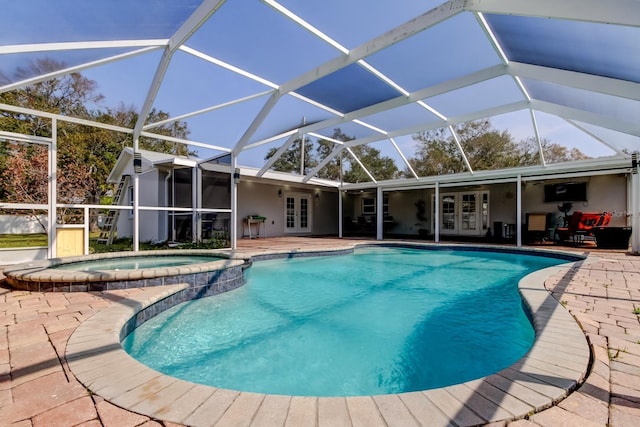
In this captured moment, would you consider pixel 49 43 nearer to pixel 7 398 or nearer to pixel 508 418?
pixel 7 398

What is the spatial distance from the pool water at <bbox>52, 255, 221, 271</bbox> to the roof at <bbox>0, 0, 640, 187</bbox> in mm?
3043

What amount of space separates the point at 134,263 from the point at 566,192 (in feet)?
46.7

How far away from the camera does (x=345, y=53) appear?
5.37 meters

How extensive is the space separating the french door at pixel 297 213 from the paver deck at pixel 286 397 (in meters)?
12.4

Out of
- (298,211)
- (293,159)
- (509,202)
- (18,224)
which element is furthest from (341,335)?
(509,202)

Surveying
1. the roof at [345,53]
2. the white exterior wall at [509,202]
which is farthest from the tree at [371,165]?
the roof at [345,53]

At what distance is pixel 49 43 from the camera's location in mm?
4328

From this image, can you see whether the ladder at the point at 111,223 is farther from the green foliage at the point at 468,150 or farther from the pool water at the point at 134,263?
the green foliage at the point at 468,150

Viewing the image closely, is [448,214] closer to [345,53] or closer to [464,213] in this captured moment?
[464,213]

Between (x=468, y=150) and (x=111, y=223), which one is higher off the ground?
(x=468, y=150)

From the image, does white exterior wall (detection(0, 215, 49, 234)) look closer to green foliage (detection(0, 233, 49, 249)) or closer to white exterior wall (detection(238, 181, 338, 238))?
green foliage (detection(0, 233, 49, 249))

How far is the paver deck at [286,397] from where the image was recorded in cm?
Answer: 140

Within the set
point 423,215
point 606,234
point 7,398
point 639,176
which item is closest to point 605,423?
point 7,398

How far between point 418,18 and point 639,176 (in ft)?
26.3
